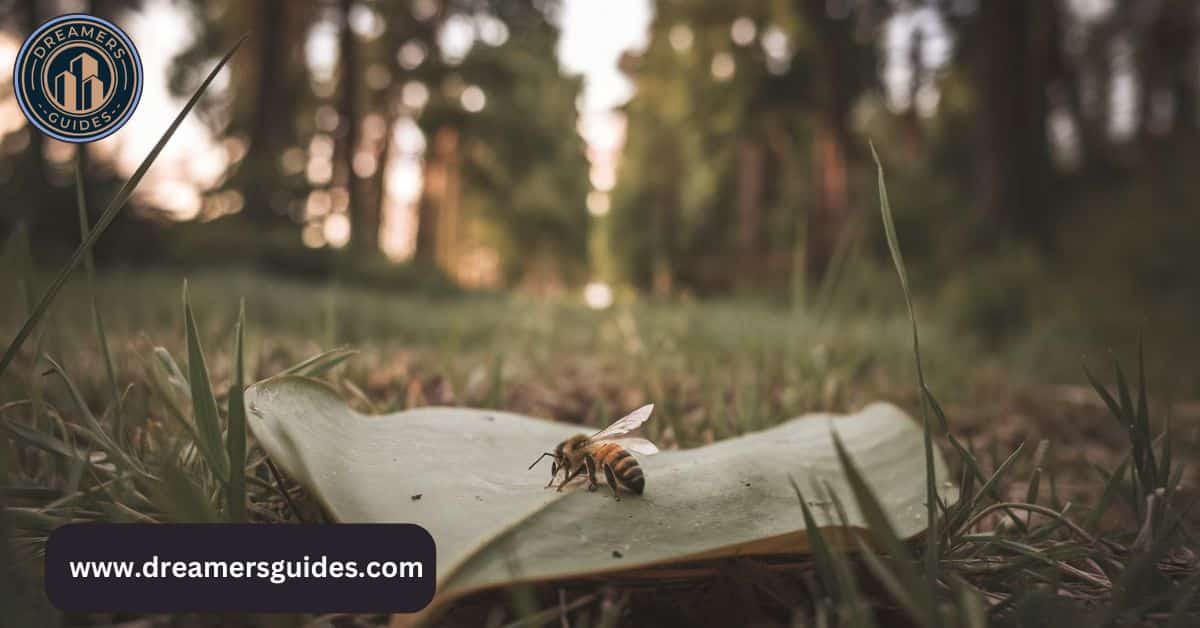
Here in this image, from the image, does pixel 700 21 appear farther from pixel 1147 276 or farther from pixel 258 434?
pixel 258 434

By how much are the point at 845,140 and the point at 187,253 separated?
22.3ft

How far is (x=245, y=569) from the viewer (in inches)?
22.3

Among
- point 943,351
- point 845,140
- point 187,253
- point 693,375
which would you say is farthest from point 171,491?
point 845,140

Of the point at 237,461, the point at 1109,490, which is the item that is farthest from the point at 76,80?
the point at 1109,490

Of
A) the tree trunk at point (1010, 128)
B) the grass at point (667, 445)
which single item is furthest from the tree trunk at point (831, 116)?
the grass at point (667, 445)

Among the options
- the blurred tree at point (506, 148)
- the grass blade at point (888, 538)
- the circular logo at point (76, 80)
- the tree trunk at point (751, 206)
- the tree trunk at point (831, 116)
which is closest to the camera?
the grass blade at point (888, 538)

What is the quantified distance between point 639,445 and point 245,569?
35 cm

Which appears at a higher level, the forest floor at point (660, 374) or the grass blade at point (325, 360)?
the grass blade at point (325, 360)

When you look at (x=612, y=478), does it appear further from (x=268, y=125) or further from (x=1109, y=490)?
(x=268, y=125)

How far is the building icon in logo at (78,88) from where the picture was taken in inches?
33.5

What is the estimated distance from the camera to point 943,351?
312 centimetres

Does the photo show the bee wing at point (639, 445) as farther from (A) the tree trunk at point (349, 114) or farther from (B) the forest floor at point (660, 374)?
(A) the tree trunk at point (349, 114)

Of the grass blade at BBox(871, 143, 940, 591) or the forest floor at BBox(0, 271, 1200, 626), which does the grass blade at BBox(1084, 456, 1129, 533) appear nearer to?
the forest floor at BBox(0, 271, 1200, 626)

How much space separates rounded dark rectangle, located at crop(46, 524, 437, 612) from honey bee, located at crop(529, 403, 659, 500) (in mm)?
164
